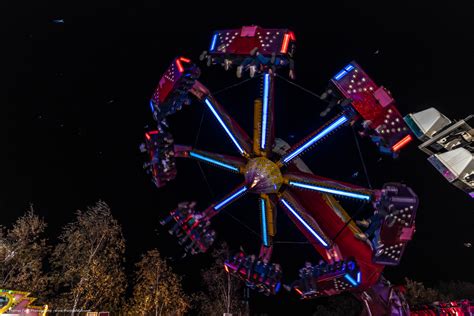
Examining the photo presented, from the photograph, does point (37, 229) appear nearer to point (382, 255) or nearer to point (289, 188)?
point (289, 188)

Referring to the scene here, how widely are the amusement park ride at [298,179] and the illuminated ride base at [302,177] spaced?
0.03m

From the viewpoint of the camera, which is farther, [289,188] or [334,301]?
[334,301]

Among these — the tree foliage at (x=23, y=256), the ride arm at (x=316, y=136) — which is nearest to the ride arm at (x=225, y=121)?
the ride arm at (x=316, y=136)

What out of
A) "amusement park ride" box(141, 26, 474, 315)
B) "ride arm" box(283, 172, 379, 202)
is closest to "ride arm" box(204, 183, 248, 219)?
"amusement park ride" box(141, 26, 474, 315)

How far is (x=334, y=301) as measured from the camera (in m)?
34.2

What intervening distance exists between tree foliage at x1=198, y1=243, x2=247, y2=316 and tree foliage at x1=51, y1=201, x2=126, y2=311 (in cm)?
627

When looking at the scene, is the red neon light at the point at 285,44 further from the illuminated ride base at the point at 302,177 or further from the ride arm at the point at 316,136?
the ride arm at the point at 316,136

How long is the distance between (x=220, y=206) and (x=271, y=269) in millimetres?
2849

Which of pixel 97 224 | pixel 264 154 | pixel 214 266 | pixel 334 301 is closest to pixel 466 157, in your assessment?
pixel 264 154

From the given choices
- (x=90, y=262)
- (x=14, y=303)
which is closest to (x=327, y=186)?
(x=14, y=303)

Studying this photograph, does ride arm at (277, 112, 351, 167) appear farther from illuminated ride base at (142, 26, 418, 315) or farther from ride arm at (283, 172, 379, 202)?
ride arm at (283, 172, 379, 202)

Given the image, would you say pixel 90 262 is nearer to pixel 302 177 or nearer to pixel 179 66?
pixel 179 66

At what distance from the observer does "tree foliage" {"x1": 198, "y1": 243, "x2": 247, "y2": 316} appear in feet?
91.3

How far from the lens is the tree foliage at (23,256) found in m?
21.6
